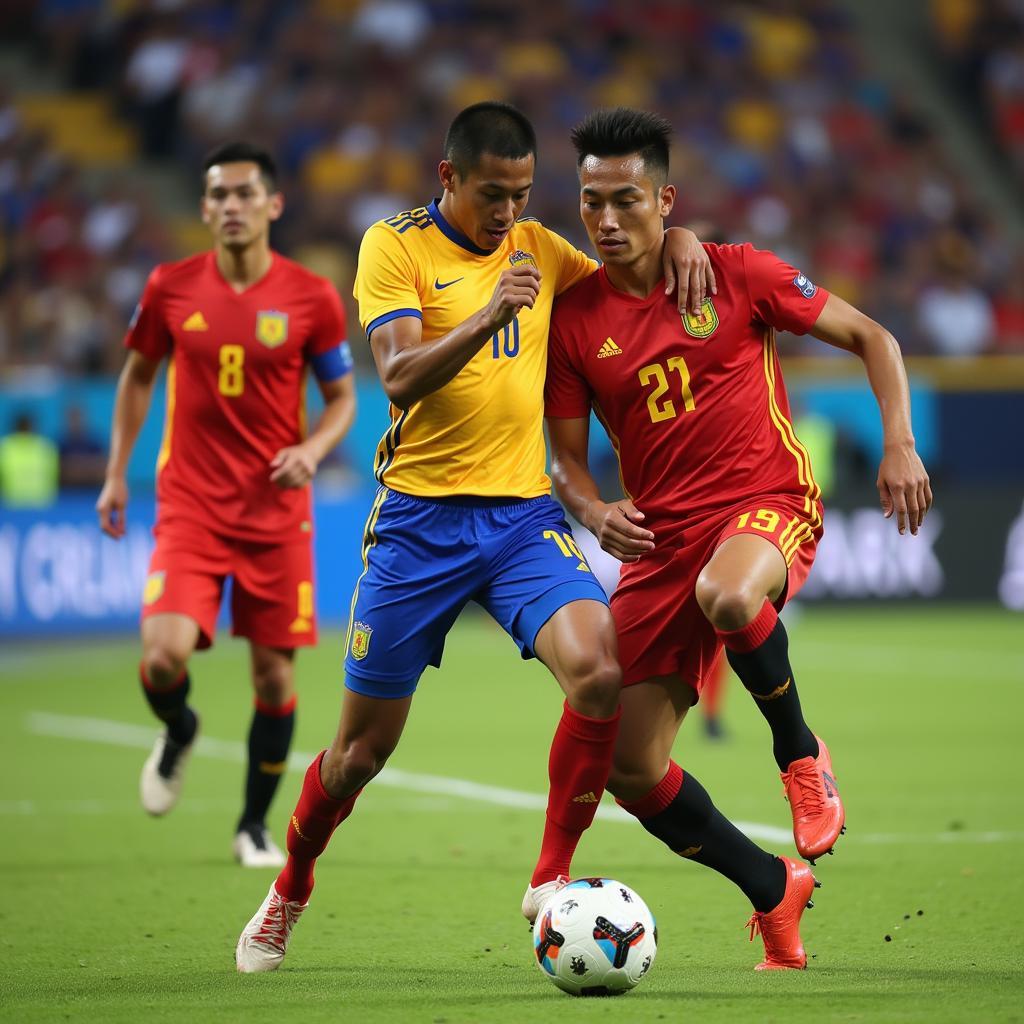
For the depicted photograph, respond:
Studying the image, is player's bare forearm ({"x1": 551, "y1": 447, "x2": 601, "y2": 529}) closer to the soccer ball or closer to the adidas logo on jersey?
the soccer ball

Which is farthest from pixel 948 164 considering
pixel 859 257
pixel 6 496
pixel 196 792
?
pixel 196 792

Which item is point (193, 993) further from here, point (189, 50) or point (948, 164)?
point (948, 164)

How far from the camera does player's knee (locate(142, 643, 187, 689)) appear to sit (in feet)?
23.6

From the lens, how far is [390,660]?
5.29m

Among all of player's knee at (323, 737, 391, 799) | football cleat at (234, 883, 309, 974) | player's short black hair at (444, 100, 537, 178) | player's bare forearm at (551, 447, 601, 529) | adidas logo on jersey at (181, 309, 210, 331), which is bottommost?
football cleat at (234, 883, 309, 974)

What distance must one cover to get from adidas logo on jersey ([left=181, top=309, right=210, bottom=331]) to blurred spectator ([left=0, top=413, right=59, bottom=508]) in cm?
930

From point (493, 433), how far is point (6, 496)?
12086mm

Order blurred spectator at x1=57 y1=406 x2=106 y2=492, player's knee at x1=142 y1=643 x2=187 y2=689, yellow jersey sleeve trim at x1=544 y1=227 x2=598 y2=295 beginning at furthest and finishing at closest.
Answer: blurred spectator at x1=57 y1=406 x2=106 y2=492 → player's knee at x1=142 y1=643 x2=187 y2=689 → yellow jersey sleeve trim at x1=544 y1=227 x2=598 y2=295

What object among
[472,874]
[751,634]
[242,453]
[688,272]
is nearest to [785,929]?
[751,634]

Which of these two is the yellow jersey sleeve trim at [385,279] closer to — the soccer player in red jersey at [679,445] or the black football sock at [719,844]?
the soccer player in red jersey at [679,445]

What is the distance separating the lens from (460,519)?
5.35m

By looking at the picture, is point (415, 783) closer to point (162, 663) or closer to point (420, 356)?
point (162, 663)

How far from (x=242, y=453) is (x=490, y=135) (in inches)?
106

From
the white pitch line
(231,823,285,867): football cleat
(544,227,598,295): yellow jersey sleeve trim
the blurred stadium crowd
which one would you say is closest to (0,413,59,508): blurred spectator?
the blurred stadium crowd
